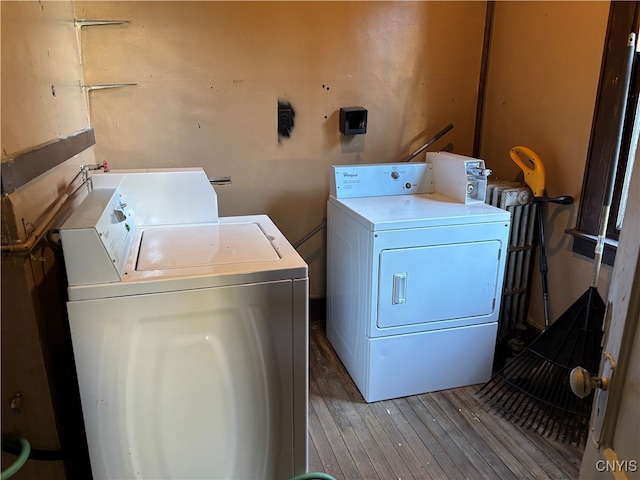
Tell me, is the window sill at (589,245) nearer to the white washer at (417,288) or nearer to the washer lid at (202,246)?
the white washer at (417,288)

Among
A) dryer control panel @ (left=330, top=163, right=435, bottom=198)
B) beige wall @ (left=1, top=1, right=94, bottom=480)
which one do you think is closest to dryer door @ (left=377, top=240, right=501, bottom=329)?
dryer control panel @ (left=330, top=163, right=435, bottom=198)

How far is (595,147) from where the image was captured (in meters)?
2.27

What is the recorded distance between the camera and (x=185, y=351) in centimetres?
143

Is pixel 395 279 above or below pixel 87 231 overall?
below

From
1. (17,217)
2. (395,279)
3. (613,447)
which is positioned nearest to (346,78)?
(395,279)

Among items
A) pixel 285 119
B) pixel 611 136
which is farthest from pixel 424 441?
pixel 285 119

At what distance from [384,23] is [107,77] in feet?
5.03

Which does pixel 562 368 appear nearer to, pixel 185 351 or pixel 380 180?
pixel 380 180

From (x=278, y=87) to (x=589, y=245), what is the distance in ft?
5.90

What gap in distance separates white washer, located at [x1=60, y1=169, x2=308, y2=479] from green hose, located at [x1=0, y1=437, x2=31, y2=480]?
17cm

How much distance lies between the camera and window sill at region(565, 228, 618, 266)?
2.19 metres

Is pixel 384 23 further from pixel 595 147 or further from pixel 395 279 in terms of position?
pixel 395 279

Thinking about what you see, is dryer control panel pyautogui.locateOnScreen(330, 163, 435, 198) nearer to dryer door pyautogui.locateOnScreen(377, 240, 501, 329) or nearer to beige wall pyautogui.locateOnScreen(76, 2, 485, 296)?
beige wall pyautogui.locateOnScreen(76, 2, 485, 296)

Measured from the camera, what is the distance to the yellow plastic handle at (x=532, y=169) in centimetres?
253
